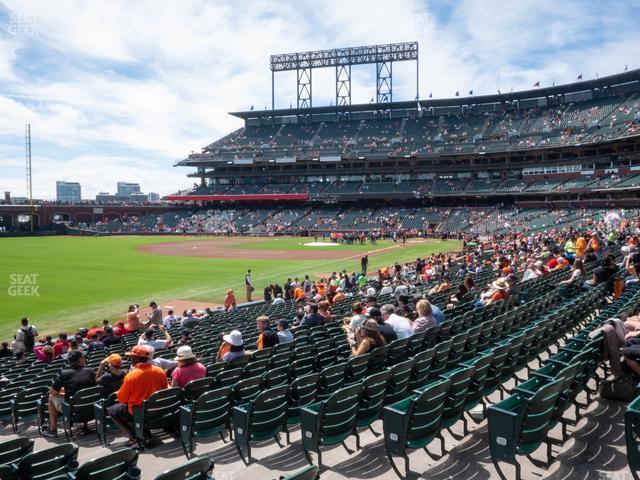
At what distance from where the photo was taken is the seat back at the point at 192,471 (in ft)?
13.0

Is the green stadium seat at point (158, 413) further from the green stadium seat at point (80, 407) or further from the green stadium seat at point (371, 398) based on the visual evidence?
the green stadium seat at point (371, 398)

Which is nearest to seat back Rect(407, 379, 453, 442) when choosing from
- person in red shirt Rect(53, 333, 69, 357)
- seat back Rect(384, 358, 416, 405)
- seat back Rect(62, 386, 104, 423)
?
seat back Rect(384, 358, 416, 405)

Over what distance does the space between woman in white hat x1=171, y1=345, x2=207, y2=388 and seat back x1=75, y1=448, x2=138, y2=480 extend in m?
3.07

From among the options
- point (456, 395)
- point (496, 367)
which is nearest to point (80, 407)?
point (456, 395)

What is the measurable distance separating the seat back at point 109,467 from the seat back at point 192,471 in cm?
71

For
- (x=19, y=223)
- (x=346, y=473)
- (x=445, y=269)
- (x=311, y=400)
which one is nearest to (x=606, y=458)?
(x=346, y=473)

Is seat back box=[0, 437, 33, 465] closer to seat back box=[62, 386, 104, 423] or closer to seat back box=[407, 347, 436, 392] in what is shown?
seat back box=[62, 386, 104, 423]

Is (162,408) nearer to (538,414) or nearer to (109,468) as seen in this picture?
(109,468)

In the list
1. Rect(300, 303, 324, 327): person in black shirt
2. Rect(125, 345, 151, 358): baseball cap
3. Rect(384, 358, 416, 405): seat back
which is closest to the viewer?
Rect(384, 358, 416, 405): seat back

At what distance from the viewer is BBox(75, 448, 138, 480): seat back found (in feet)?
14.1

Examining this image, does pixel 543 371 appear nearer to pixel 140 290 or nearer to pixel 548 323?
pixel 548 323

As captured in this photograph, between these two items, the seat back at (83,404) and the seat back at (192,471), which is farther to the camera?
the seat back at (83,404)

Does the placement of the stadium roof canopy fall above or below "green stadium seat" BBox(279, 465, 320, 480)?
above

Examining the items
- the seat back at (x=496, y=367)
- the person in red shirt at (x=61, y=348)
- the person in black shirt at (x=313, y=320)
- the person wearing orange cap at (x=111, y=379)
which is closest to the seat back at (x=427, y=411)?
the seat back at (x=496, y=367)
